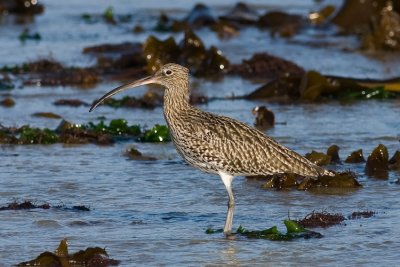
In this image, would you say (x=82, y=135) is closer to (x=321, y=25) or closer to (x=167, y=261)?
(x=167, y=261)

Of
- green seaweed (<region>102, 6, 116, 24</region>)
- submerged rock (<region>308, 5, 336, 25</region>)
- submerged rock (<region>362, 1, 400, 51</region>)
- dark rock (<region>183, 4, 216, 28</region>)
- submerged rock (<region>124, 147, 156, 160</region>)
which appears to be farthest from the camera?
green seaweed (<region>102, 6, 116, 24</region>)

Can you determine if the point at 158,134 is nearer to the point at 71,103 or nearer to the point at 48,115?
the point at 48,115

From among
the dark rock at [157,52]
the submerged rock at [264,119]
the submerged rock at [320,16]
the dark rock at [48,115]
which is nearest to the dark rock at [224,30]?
the submerged rock at [320,16]

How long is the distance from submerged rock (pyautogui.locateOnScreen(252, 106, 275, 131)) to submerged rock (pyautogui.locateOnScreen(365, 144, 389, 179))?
2474 millimetres

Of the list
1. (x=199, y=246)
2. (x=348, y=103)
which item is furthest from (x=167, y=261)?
(x=348, y=103)

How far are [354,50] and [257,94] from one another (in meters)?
5.29

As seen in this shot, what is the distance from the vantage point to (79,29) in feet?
77.9

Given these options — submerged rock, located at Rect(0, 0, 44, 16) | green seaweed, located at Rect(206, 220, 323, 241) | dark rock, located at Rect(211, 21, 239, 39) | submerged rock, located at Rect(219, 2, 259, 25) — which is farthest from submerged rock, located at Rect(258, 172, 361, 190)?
submerged rock, located at Rect(0, 0, 44, 16)

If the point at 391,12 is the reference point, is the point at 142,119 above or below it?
below

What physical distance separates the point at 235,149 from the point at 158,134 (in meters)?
3.46

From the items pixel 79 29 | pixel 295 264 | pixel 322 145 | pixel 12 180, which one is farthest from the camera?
pixel 79 29

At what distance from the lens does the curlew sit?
931 centimetres

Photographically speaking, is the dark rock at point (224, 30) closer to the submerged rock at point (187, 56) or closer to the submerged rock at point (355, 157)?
the submerged rock at point (187, 56)

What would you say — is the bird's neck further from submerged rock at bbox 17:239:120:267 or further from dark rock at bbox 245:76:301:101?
dark rock at bbox 245:76:301:101
